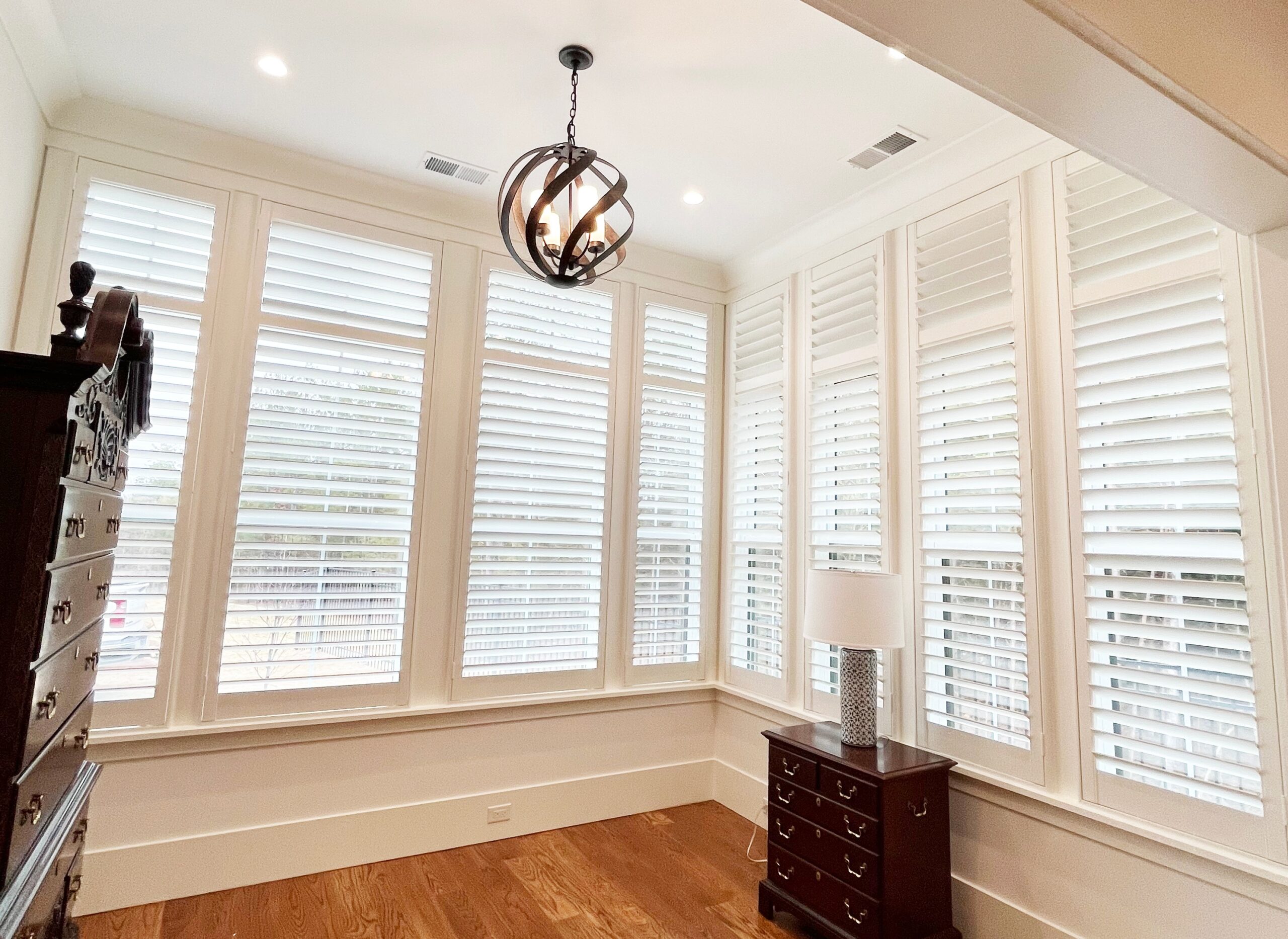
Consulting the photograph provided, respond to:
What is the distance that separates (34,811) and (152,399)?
80.0 inches

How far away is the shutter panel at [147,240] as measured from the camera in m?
2.79

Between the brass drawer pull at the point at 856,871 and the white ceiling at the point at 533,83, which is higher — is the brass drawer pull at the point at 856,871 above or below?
below

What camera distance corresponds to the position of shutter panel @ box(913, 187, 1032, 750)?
254 centimetres

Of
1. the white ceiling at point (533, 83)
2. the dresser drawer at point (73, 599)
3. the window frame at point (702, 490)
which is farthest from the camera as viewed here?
the window frame at point (702, 490)

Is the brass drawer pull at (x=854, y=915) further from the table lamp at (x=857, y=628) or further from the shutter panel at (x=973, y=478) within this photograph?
the shutter panel at (x=973, y=478)

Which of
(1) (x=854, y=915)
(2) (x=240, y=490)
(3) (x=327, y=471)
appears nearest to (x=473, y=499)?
(3) (x=327, y=471)

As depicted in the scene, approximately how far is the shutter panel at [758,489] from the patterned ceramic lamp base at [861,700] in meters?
0.86

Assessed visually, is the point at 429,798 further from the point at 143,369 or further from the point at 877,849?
the point at 143,369

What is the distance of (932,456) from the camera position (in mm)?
2879

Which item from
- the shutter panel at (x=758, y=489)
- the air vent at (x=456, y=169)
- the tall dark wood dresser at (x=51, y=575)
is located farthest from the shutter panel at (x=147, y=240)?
the shutter panel at (x=758, y=489)

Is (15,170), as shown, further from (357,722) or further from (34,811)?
(357,722)

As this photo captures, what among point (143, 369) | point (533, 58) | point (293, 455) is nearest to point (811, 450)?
point (533, 58)

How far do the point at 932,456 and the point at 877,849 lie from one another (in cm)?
150

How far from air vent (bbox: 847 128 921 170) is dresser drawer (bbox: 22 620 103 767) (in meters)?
3.09
